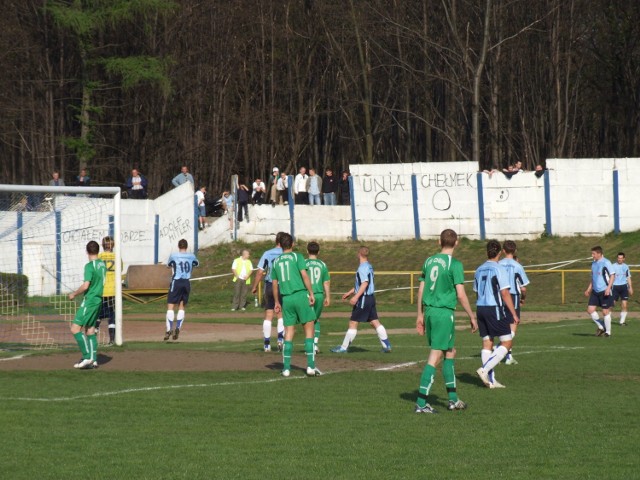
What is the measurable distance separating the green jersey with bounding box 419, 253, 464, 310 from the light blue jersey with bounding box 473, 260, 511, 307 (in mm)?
2685

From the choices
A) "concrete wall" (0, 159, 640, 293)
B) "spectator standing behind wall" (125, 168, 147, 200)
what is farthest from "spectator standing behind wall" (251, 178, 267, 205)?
"spectator standing behind wall" (125, 168, 147, 200)

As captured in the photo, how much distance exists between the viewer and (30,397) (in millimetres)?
14469

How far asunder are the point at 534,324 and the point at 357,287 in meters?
8.92

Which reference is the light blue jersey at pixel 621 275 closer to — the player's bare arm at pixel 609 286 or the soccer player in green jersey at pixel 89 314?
the player's bare arm at pixel 609 286

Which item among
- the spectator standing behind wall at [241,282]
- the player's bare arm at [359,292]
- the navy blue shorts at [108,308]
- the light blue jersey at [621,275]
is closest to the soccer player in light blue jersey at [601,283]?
the light blue jersey at [621,275]

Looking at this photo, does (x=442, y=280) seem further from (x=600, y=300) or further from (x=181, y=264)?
(x=600, y=300)

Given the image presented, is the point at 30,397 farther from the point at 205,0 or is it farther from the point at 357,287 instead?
the point at 205,0

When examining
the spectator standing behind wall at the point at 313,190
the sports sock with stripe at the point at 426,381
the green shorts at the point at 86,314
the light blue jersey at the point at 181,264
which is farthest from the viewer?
the spectator standing behind wall at the point at 313,190

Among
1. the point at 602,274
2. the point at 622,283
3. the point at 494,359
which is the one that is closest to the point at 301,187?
the point at 622,283

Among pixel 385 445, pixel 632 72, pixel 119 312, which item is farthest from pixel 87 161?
pixel 385 445

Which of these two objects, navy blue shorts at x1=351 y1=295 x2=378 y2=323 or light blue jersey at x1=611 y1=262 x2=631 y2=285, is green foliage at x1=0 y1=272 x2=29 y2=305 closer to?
navy blue shorts at x1=351 y1=295 x2=378 y2=323

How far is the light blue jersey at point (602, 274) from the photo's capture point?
1029 inches

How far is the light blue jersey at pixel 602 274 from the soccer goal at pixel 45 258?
1038cm

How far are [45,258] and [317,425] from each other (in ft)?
67.9
